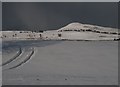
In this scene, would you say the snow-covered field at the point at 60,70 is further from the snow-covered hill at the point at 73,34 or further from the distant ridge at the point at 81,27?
the snow-covered hill at the point at 73,34

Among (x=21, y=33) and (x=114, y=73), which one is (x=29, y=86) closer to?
(x=114, y=73)

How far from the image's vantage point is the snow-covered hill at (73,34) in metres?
12.5

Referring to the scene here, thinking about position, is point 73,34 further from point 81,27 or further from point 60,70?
point 60,70

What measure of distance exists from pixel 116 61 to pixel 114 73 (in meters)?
1.51

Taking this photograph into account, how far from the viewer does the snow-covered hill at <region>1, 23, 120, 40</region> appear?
493 inches

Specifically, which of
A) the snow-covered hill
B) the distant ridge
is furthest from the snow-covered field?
the snow-covered hill

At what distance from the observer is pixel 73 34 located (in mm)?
13133

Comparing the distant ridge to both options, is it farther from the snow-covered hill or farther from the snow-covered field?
the snow-covered field

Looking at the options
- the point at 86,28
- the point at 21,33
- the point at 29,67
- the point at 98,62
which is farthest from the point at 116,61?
the point at 21,33

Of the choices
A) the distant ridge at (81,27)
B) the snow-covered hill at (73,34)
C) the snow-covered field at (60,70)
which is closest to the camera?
the snow-covered field at (60,70)

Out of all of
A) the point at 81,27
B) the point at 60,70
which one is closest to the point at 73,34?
the point at 81,27

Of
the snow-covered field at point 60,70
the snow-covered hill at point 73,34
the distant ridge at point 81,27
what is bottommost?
the snow-covered field at point 60,70

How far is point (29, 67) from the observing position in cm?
578

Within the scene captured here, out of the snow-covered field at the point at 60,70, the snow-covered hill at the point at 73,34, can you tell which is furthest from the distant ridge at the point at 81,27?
the snow-covered field at the point at 60,70
